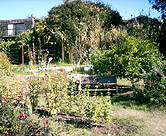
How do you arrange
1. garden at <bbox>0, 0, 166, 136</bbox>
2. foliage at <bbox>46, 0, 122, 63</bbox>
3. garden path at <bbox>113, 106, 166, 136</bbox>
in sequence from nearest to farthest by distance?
garden at <bbox>0, 0, 166, 136</bbox> < garden path at <bbox>113, 106, 166, 136</bbox> < foliage at <bbox>46, 0, 122, 63</bbox>

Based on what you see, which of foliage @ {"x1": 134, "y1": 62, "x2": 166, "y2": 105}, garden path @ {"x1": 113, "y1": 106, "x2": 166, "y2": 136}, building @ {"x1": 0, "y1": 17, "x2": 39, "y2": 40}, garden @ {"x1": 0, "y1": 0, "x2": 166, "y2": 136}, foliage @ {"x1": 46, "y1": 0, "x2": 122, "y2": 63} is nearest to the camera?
garden @ {"x1": 0, "y1": 0, "x2": 166, "y2": 136}

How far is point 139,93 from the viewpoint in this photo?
579 centimetres

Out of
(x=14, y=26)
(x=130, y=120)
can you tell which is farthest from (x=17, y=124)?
(x=14, y=26)

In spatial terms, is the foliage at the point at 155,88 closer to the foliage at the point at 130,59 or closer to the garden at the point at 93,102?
the garden at the point at 93,102

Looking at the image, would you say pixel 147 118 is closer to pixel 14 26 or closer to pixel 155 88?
pixel 155 88

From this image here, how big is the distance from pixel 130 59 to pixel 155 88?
136 centimetres

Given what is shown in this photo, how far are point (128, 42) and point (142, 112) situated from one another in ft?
8.88

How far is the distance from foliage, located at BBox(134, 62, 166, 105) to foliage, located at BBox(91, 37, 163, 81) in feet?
2.12

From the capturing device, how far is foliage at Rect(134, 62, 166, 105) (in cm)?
528

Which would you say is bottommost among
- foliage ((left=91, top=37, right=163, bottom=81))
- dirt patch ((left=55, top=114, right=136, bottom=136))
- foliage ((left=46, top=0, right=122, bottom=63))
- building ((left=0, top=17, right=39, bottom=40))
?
dirt patch ((left=55, top=114, right=136, bottom=136))

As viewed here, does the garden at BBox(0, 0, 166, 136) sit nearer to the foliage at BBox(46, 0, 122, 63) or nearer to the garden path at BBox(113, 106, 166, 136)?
the garden path at BBox(113, 106, 166, 136)

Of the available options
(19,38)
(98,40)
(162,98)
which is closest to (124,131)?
(162,98)

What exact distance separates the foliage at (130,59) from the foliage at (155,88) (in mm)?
646

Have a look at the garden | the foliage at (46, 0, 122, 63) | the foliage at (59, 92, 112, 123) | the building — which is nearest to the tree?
the foliage at (46, 0, 122, 63)
